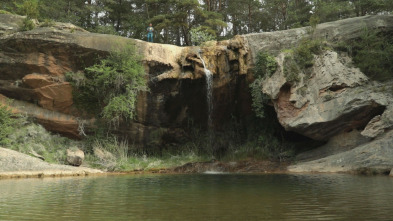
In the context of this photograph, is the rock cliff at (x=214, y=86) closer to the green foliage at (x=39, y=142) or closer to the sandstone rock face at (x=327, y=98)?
the sandstone rock face at (x=327, y=98)

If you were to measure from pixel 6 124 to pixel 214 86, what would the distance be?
11018mm

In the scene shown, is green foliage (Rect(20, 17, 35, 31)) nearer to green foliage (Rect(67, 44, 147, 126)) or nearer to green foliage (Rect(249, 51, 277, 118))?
green foliage (Rect(67, 44, 147, 126))

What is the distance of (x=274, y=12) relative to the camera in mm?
37406

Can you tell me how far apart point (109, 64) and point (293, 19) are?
1857 cm

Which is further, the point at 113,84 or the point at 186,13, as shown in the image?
the point at 186,13

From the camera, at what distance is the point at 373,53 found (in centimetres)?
1731

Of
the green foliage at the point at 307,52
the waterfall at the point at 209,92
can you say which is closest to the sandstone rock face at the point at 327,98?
the green foliage at the point at 307,52

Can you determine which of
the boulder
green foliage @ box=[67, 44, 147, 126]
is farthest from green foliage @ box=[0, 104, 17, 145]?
green foliage @ box=[67, 44, 147, 126]

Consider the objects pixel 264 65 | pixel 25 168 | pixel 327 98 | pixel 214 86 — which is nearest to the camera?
pixel 25 168

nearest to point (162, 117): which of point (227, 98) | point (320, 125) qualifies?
point (227, 98)

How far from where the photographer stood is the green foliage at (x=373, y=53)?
55.4 feet

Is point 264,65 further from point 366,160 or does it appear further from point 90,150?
point 90,150

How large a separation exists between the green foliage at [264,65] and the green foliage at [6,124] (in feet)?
43.0

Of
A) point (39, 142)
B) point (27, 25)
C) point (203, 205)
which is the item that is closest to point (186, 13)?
point (27, 25)
